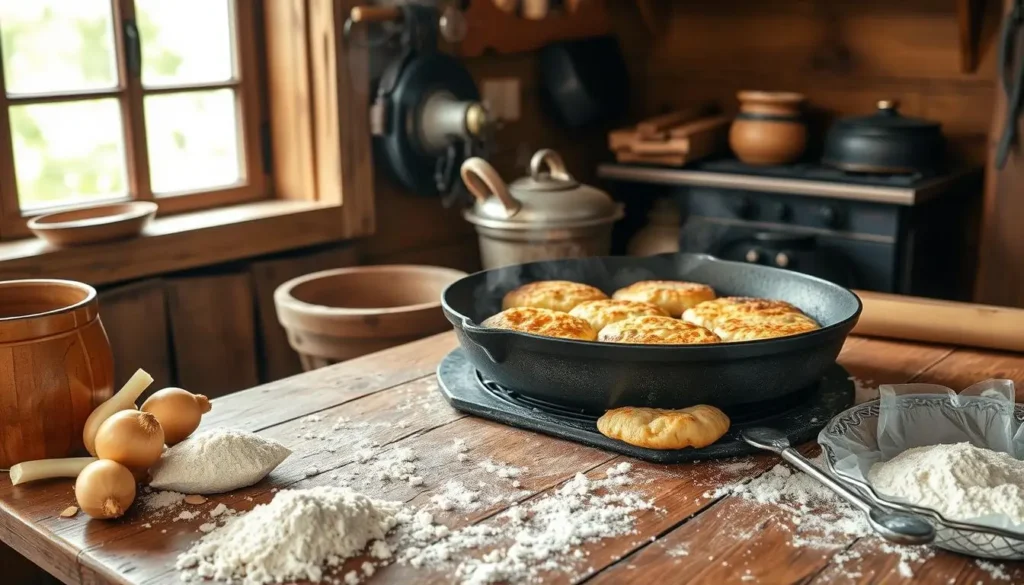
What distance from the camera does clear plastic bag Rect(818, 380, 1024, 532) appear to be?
1.24 m

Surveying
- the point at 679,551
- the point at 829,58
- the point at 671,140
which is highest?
the point at 829,58

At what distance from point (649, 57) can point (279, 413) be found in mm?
2601

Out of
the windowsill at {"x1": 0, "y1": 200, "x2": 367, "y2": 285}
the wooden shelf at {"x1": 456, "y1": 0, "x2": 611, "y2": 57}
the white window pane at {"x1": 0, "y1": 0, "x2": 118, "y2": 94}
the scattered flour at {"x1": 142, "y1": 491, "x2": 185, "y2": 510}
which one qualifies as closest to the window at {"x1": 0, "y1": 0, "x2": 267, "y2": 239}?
the white window pane at {"x1": 0, "y1": 0, "x2": 118, "y2": 94}

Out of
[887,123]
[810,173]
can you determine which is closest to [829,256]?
[810,173]

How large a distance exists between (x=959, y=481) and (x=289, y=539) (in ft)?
2.26

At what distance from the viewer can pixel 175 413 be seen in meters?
1.27

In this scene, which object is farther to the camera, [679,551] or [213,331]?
[213,331]

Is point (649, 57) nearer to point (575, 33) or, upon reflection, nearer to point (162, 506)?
point (575, 33)

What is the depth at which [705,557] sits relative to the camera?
1.04 m

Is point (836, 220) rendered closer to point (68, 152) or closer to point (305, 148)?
point (305, 148)

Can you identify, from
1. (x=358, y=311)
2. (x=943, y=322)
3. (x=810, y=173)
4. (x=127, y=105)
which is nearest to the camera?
(x=943, y=322)

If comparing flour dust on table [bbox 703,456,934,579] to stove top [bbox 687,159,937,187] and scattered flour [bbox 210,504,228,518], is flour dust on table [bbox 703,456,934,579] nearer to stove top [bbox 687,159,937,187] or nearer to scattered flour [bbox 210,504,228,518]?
scattered flour [bbox 210,504,228,518]

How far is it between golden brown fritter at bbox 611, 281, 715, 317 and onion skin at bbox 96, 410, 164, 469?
81cm

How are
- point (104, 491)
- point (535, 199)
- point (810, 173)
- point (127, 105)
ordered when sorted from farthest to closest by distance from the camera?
point (810, 173) < point (535, 199) < point (127, 105) < point (104, 491)
